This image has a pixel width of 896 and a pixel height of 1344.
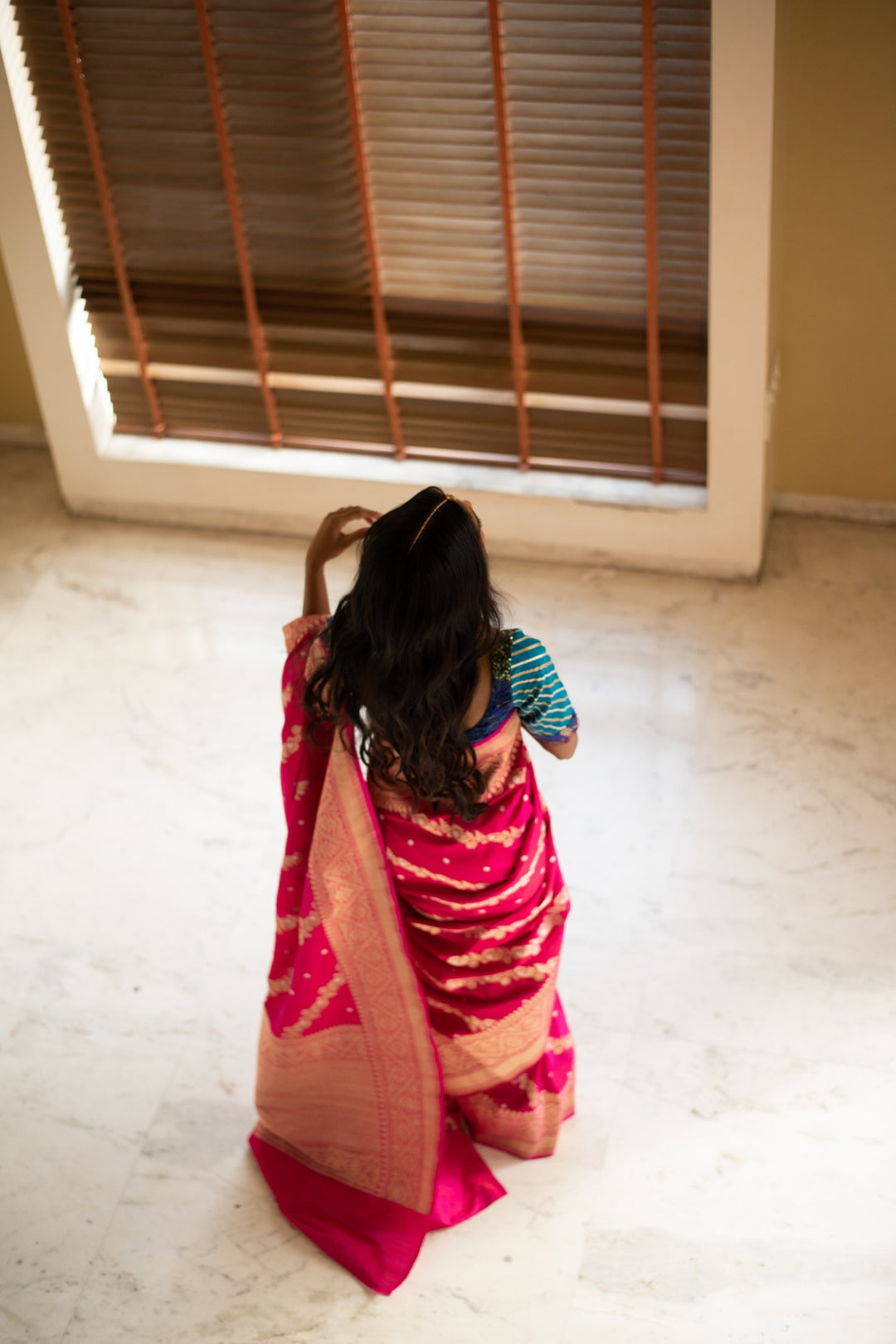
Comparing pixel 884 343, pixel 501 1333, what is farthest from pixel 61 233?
pixel 501 1333

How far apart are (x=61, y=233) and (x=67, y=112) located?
0.31 m

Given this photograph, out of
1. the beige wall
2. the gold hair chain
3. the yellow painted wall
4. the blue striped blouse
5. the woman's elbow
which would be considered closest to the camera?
the gold hair chain

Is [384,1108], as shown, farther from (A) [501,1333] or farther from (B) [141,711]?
(B) [141,711]

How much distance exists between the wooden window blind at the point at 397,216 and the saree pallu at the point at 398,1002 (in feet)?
4.91

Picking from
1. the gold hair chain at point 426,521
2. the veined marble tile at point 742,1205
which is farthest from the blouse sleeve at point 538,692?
the veined marble tile at point 742,1205

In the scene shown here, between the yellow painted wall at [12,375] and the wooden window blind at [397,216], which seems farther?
the yellow painted wall at [12,375]

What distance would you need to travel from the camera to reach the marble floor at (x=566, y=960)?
2.30 metres

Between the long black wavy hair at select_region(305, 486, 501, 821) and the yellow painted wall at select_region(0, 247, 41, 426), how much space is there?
2516 mm

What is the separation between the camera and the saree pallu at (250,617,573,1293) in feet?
Answer: 6.88

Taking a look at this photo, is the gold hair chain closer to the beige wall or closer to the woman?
the woman

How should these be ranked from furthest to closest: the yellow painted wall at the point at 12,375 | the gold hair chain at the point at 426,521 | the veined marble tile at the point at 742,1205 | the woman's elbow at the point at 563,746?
1. the yellow painted wall at the point at 12,375
2. the veined marble tile at the point at 742,1205
3. the woman's elbow at the point at 563,746
4. the gold hair chain at the point at 426,521

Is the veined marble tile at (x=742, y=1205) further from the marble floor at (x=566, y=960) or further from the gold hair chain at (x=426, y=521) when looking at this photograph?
the gold hair chain at (x=426, y=521)

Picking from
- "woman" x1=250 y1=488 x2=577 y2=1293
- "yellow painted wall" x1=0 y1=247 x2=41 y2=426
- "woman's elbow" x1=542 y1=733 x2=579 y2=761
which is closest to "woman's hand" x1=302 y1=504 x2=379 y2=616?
"woman" x1=250 y1=488 x2=577 y2=1293

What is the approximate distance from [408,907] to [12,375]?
8.64 ft
